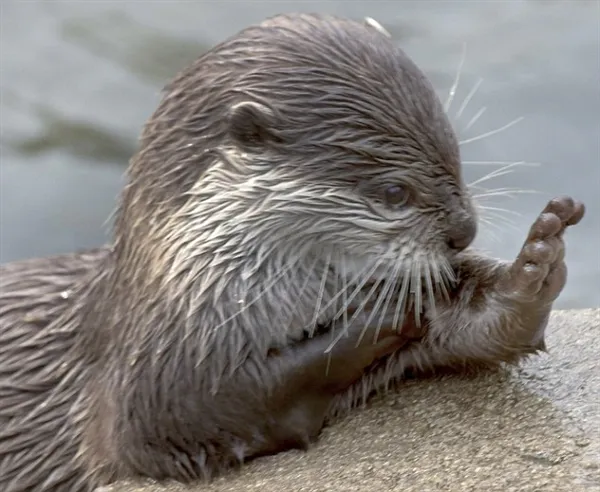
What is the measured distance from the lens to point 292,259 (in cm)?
226

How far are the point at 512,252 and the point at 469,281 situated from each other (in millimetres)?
1588

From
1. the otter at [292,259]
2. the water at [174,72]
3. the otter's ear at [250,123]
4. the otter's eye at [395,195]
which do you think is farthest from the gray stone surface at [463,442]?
the water at [174,72]

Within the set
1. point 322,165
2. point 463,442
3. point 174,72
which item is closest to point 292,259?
point 322,165

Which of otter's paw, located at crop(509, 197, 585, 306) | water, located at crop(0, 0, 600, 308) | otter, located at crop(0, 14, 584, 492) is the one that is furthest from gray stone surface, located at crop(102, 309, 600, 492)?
water, located at crop(0, 0, 600, 308)

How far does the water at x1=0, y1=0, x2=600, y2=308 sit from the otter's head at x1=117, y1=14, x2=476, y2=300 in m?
1.56

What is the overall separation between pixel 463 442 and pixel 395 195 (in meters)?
0.43

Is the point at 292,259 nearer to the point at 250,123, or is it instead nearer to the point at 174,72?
the point at 250,123

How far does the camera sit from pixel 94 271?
8.43ft

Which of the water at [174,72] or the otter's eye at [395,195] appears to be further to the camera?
the water at [174,72]

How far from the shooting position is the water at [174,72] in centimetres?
406

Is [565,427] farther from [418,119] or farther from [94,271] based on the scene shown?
[94,271]

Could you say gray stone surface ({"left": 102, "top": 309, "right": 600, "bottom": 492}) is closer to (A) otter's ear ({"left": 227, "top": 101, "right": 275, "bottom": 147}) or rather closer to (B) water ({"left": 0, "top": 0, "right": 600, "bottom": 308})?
(A) otter's ear ({"left": 227, "top": 101, "right": 275, "bottom": 147})

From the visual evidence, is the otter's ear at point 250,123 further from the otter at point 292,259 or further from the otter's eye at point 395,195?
the otter's eye at point 395,195

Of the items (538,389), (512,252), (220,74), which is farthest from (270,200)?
(512,252)
